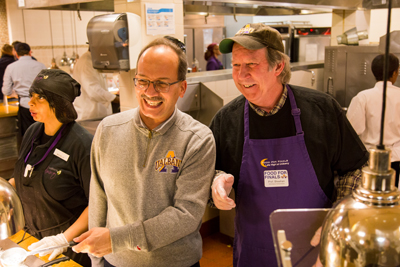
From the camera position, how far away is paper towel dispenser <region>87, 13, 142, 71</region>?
3.00m

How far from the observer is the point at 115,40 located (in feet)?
9.95

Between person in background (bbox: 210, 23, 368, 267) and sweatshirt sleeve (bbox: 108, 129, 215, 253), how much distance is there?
0.11 metres

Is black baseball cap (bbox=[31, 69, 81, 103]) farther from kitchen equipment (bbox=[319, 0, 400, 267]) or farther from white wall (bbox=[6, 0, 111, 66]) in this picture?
white wall (bbox=[6, 0, 111, 66])

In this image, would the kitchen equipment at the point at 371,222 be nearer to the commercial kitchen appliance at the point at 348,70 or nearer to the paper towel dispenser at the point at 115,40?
the paper towel dispenser at the point at 115,40

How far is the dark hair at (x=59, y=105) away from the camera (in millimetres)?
2156

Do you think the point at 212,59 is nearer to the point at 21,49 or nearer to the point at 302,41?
the point at 302,41

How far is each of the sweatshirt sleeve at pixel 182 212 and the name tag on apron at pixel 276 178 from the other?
0.25 metres

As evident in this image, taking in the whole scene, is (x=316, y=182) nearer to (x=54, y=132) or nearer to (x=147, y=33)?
(x=54, y=132)

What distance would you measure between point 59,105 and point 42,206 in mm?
567

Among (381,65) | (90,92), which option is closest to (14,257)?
(381,65)

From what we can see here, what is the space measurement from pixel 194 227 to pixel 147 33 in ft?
6.86

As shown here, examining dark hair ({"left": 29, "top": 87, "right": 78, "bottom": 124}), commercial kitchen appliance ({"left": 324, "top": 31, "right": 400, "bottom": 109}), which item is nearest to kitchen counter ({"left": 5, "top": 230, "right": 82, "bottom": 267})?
dark hair ({"left": 29, "top": 87, "right": 78, "bottom": 124})

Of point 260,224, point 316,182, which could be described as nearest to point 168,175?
point 260,224

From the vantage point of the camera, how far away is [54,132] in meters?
2.21
